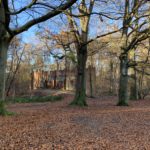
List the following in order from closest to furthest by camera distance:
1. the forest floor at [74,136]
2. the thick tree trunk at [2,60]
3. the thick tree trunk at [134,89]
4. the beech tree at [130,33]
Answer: the forest floor at [74,136]
the thick tree trunk at [2,60]
the beech tree at [130,33]
the thick tree trunk at [134,89]

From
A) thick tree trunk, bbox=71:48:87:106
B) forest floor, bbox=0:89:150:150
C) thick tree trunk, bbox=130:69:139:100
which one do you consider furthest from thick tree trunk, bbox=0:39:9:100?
thick tree trunk, bbox=130:69:139:100

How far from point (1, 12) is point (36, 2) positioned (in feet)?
4.93

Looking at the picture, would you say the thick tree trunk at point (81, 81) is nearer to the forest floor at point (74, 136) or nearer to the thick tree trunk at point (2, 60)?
the thick tree trunk at point (2, 60)

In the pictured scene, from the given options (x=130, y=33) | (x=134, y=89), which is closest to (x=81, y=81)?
(x=130, y=33)

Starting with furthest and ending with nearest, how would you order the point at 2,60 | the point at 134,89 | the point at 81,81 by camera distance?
the point at 134,89, the point at 81,81, the point at 2,60

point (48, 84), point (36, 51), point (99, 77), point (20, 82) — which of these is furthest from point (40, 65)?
point (36, 51)

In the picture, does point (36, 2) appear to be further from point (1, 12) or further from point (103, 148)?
point (103, 148)

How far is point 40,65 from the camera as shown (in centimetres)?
5588

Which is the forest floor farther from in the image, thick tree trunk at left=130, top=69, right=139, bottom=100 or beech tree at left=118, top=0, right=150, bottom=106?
thick tree trunk at left=130, top=69, right=139, bottom=100

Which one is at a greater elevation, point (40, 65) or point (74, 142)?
point (40, 65)

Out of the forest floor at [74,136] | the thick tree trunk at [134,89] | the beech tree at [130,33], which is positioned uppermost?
the beech tree at [130,33]

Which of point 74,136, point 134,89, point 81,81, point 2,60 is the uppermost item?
point 2,60

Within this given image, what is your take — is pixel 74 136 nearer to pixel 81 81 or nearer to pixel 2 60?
pixel 2 60

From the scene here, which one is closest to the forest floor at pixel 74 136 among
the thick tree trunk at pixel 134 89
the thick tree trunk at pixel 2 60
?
the thick tree trunk at pixel 2 60
